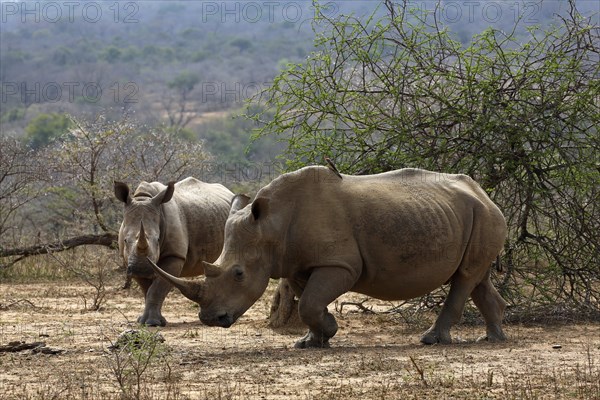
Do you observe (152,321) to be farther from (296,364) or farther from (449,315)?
(296,364)

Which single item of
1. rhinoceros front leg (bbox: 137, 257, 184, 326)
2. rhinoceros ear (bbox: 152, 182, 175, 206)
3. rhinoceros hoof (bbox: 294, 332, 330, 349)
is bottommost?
rhinoceros front leg (bbox: 137, 257, 184, 326)

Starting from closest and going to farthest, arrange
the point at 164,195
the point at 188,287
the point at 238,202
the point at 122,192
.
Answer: the point at 188,287 → the point at 238,202 → the point at 122,192 → the point at 164,195

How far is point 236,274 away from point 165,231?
3.22m

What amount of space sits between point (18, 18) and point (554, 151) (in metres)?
110

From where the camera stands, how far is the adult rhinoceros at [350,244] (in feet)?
33.9

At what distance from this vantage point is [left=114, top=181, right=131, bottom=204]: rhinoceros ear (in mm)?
12812

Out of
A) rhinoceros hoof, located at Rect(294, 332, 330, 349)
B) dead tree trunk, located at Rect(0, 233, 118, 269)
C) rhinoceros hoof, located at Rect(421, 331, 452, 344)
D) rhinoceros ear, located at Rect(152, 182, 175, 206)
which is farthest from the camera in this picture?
dead tree trunk, located at Rect(0, 233, 118, 269)

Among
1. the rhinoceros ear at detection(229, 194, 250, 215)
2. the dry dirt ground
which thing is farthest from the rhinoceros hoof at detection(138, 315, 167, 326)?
the rhinoceros ear at detection(229, 194, 250, 215)

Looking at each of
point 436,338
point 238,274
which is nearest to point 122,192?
point 238,274

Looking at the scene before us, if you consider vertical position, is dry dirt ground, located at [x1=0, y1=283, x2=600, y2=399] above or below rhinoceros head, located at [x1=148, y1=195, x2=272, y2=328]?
below

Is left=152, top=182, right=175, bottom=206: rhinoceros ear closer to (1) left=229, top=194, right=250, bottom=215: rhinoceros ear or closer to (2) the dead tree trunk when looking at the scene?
(1) left=229, top=194, right=250, bottom=215: rhinoceros ear

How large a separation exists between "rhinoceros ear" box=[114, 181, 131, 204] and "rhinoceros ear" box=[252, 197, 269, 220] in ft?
9.04

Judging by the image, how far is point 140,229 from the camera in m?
12.5

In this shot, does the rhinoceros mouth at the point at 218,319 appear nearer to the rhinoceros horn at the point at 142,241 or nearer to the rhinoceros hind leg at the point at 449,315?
the rhinoceros hind leg at the point at 449,315
